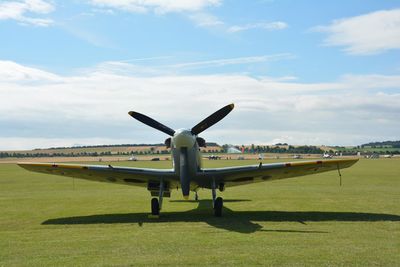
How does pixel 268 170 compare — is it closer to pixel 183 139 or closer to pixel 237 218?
pixel 237 218

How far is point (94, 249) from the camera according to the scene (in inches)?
377

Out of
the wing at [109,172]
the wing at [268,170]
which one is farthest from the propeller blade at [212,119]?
the wing at [109,172]

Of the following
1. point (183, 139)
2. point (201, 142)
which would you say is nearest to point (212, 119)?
point (201, 142)

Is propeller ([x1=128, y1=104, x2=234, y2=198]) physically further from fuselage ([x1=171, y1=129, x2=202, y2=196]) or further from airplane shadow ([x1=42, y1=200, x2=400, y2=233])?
airplane shadow ([x1=42, y1=200, x2=400, y2=233])

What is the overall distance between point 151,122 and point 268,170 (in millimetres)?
4479

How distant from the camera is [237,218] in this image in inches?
581

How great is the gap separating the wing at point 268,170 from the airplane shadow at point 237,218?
4.02 feet

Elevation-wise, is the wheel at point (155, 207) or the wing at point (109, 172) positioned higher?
the wing at point (109, 172)

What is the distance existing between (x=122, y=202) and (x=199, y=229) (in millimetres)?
9318

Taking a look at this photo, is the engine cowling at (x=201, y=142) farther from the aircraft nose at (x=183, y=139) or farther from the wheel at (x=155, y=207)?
the wheel at (x=155, y=207)

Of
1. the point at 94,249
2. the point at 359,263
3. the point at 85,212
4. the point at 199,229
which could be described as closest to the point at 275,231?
the point at 199,229

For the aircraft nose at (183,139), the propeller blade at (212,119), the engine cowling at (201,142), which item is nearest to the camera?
the aircraft nose at (183,139)

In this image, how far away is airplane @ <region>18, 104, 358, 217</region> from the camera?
1495cm

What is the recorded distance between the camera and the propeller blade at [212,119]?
15.9 meters
